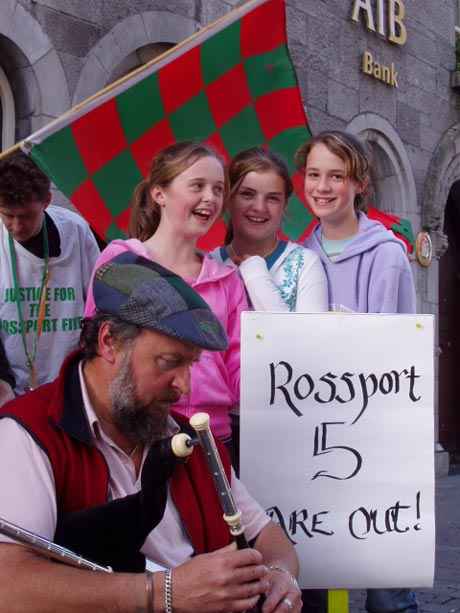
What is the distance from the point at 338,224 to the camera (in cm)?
324

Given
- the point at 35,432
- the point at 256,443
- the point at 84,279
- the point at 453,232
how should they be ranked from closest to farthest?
1. the point at 35,432
2. the point at 256,443
3. the point at 84,279
4. the point at 453,232

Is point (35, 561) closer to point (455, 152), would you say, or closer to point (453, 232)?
point (455, 152)

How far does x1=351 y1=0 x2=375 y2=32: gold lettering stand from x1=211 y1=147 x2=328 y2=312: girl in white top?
6.25 m

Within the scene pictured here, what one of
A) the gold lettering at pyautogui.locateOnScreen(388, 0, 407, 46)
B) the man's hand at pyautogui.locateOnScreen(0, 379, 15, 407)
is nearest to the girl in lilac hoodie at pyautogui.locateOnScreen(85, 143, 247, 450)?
the man's hand at pyautogui.locateOnScreen(0, 379, 15, 407)

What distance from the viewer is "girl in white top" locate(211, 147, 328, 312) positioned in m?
3.04

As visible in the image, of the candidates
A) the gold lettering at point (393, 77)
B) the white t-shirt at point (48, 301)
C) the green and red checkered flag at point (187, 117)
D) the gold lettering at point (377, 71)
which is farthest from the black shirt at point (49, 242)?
the gold lettering at point (393, 77)

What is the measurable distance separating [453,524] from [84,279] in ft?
14.3

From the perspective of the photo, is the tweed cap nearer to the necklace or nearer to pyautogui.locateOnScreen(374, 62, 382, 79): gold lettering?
the necklace

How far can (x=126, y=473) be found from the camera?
210 cm

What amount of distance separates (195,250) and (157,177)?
0.24 meters

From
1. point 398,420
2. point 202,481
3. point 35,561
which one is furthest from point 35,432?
point 398,420

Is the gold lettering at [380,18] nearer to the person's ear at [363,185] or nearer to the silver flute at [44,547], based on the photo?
the person's ear at [363,185]

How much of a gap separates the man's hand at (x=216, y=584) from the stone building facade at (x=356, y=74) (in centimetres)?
458

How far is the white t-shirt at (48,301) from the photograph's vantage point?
339 centimetres
